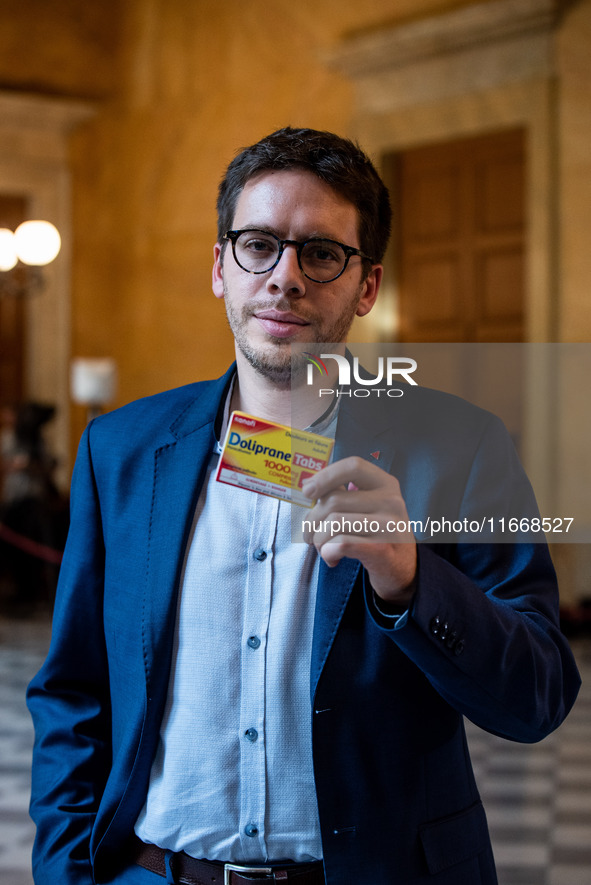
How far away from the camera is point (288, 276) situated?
163 cm

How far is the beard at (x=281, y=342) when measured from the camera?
66.0 inches

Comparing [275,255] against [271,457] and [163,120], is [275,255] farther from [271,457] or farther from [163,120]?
[163,120]

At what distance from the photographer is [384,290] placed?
33.3 ft

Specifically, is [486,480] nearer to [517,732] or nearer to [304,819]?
[517,732]

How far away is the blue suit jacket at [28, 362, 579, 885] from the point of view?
151 cm

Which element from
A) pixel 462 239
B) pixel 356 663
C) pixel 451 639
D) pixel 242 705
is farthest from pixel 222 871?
pixel 462 239

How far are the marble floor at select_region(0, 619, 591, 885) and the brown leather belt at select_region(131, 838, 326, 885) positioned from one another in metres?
2.72

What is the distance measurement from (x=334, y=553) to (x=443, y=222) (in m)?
9.03

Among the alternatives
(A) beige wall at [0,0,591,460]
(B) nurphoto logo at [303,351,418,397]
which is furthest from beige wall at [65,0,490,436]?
(B) nurphoto logo at [303,351,418,397]

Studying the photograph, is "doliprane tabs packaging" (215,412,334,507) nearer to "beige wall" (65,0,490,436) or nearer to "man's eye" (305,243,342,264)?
"man's eye" (305,243,342,264)

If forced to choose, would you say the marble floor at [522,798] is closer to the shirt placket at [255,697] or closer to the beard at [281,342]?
the shirt placket at [255,697]

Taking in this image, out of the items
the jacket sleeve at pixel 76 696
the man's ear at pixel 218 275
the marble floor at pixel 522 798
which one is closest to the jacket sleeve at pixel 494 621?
the man's ear at pixel 218 275

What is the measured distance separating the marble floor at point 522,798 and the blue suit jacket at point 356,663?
103 inches

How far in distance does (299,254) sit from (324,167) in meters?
0.19
